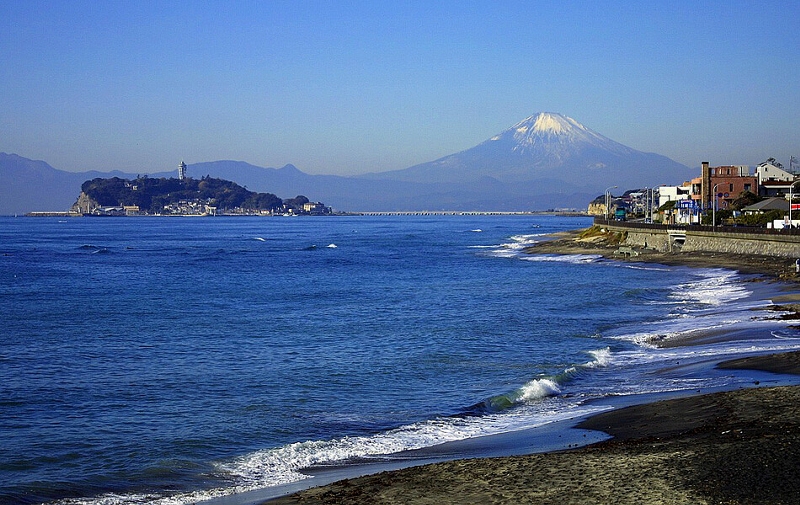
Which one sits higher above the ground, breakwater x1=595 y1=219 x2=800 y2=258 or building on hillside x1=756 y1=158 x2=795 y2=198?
building on hillside x1=756 y1=158 x2=795 y2=198

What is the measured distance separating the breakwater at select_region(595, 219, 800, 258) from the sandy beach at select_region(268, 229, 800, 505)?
42.4 meters

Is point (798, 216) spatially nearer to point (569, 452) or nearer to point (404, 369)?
point (404, 369)

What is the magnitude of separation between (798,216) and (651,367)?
5459 cm

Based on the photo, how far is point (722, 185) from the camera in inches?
4090

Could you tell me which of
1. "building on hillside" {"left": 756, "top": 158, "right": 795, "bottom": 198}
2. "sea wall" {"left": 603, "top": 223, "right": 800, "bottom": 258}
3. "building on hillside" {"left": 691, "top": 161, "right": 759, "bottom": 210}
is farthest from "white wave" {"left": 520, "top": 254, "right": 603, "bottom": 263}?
"building on hillside" {"left": 756, "top": 158, "right": 795, "bottom": 198}

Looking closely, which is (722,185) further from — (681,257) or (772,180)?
(681,257)

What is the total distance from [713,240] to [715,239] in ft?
1.25

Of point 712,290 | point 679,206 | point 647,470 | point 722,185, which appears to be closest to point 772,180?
point 722,185

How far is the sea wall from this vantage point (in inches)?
2111

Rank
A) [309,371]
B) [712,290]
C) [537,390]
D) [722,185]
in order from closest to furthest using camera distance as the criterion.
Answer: [537,390]
[309,371]
[712,290]
[722,185]

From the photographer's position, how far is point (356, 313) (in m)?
35.3

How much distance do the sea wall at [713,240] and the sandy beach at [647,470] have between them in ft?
139

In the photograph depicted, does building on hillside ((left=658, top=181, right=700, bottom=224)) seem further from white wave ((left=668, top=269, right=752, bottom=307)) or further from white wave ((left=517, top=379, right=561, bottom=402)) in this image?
white wave ((left=517, top=379, right=561, bottom=402))

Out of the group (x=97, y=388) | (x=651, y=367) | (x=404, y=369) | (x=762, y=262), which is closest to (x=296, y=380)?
(x=404, y=369)
